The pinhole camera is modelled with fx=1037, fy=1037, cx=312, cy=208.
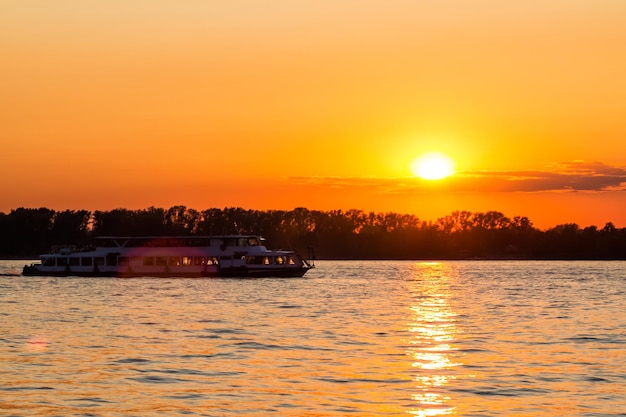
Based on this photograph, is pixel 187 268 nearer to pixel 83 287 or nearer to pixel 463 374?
pixel 83 287

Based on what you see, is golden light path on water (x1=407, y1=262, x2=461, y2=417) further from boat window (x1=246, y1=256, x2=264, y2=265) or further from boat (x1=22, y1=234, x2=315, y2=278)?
boat window (x1=246, y1=256, x2=264, y2=265)

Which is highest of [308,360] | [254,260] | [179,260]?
[179,260]

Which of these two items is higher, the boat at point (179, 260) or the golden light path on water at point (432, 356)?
the boat at point (179, 260)

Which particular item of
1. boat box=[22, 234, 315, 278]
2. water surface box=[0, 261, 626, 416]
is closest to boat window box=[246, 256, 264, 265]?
boat box=[22, 234, 315, 278]

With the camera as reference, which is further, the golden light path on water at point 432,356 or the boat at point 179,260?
the boat at point 179,260

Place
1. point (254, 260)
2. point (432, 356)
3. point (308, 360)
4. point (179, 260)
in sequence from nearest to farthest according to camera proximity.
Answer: point (308, 360) < point (432, 356) < point (254, 260) < point (179, 260)

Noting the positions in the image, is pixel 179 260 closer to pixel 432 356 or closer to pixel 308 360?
pixel 432 356

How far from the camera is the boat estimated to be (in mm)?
146500

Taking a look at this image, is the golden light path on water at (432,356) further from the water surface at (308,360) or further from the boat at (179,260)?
the boat at (179,260)

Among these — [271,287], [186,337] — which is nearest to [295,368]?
[186,337]

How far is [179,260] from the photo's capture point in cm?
15325

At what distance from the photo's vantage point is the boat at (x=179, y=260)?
146500 millimetres

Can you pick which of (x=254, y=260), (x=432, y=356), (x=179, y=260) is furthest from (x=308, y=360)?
(x=179, y=260)

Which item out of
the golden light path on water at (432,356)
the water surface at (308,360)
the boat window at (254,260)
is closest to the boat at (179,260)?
the boat window at (254,260)
